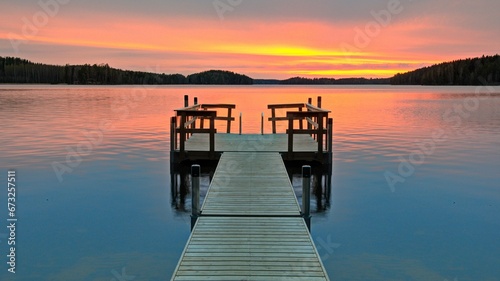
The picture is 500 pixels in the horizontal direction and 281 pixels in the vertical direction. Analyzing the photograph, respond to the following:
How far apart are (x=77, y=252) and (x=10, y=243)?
1.99m

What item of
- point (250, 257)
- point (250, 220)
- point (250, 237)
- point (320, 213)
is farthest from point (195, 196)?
point (320, 213)

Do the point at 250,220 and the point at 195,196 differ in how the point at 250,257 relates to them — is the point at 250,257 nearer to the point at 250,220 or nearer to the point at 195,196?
the point at 250,220

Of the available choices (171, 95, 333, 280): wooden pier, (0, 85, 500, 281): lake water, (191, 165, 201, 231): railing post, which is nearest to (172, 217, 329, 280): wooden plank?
(171, 95, 333, 280): wooden pier

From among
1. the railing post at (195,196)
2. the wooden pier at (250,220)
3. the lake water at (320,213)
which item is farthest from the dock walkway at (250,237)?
the lake water at (320,213)

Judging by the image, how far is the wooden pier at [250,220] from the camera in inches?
295

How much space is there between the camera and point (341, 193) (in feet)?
56.9

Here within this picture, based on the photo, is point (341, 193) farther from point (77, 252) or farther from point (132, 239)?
point (77, 252)

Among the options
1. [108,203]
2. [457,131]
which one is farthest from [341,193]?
[457,131]

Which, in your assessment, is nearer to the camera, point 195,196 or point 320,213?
point 195,196

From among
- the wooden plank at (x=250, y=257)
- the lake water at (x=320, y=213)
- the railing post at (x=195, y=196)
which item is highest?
the railing post at (x=195, y=196)

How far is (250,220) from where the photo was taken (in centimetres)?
1000

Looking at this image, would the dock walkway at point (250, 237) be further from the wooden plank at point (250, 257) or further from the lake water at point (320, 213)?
the lake water at point (320, 213)

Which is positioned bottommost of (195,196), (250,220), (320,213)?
(320,213)

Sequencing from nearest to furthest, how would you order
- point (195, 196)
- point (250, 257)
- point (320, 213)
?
1. point (250, 257)
2. point (195, 196)
3. point (320, 213)
